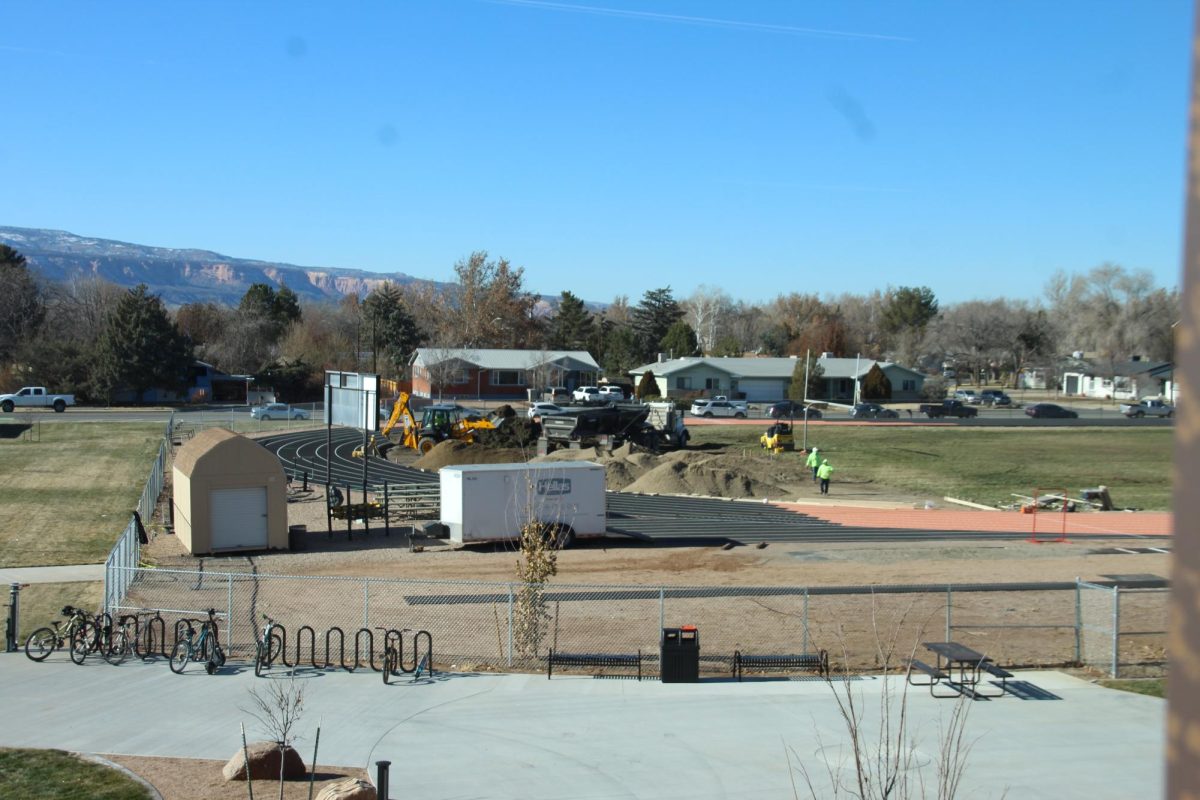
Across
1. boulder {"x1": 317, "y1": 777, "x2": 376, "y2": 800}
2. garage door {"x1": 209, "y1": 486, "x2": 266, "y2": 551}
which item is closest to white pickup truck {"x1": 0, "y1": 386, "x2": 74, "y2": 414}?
garage door {"x1": 209, "y1": 486, "x2": 266, "y2": 551}

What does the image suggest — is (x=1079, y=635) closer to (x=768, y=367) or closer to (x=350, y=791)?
(x=350, y=791)

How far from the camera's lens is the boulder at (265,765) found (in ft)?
42.2

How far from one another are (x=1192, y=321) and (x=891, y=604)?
76.8 feet

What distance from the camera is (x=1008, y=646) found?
20625 mm

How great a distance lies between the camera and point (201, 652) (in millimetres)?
18422

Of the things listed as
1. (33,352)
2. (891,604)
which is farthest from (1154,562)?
(33,352)

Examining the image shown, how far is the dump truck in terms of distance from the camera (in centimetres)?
5447

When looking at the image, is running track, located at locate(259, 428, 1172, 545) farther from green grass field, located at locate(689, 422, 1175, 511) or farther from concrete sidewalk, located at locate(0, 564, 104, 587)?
concrete sidewalk, located at locate(0, 564, 104, 587)

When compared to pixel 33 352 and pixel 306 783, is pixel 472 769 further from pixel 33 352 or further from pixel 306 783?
pixel 33 352

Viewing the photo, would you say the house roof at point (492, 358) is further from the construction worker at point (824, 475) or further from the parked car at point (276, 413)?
the construction worker at point (824, 475)

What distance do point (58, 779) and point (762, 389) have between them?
320ft

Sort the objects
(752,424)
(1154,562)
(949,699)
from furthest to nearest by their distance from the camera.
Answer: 1. (752,424)
2. (1154,562)
3. (949,699)

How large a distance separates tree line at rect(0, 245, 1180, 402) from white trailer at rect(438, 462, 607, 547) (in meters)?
62.2

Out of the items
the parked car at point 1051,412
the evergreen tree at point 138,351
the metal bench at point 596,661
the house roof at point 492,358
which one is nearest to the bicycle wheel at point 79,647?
the metal bench at point 596,661
